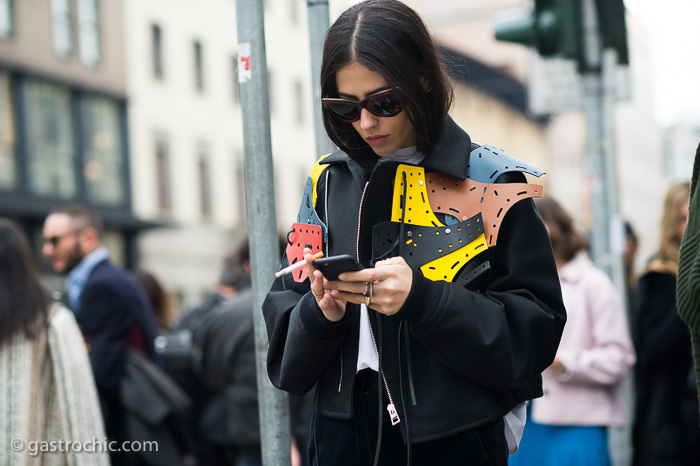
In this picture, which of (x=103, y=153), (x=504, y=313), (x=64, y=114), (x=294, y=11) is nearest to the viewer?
(x=504, y=313)

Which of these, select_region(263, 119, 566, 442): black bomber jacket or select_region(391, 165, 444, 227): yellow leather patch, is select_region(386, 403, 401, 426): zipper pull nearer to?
select_region(263, 119, 566, 442): black bomber jacket

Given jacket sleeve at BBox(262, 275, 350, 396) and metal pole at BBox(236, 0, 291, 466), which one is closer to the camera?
jacket sleeve at BBox(262, 275, 350, 396)

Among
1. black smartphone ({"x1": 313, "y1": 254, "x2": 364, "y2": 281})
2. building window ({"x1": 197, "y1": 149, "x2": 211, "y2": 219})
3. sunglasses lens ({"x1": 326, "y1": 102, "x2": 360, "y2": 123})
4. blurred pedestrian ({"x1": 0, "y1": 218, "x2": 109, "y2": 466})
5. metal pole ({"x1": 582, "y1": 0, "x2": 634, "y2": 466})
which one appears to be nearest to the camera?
black smartphone ({"x1": 313, "y1": 254, "x2": 364, "y2": 281})

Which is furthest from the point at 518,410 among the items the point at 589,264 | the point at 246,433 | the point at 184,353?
the point at 184,353

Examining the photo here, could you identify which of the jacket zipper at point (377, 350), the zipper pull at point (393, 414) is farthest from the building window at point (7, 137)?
the zipper pull at point (393, 414)

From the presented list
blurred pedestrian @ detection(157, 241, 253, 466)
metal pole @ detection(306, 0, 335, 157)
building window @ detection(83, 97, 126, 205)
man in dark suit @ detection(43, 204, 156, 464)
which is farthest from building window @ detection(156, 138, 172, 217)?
metal pole @ detection(306, 0, 335, 157)

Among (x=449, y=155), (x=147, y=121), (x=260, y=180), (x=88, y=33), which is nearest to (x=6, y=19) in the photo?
(x=88, y=33)

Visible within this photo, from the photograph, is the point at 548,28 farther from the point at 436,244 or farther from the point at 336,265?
the point at 336,265

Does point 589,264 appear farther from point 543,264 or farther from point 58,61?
point 58,61

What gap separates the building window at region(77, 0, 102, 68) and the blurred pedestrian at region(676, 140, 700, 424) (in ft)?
82.7

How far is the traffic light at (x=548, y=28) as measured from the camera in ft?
19.0

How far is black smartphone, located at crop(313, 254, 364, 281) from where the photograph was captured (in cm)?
217

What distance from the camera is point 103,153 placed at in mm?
26547

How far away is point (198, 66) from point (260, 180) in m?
29.6
